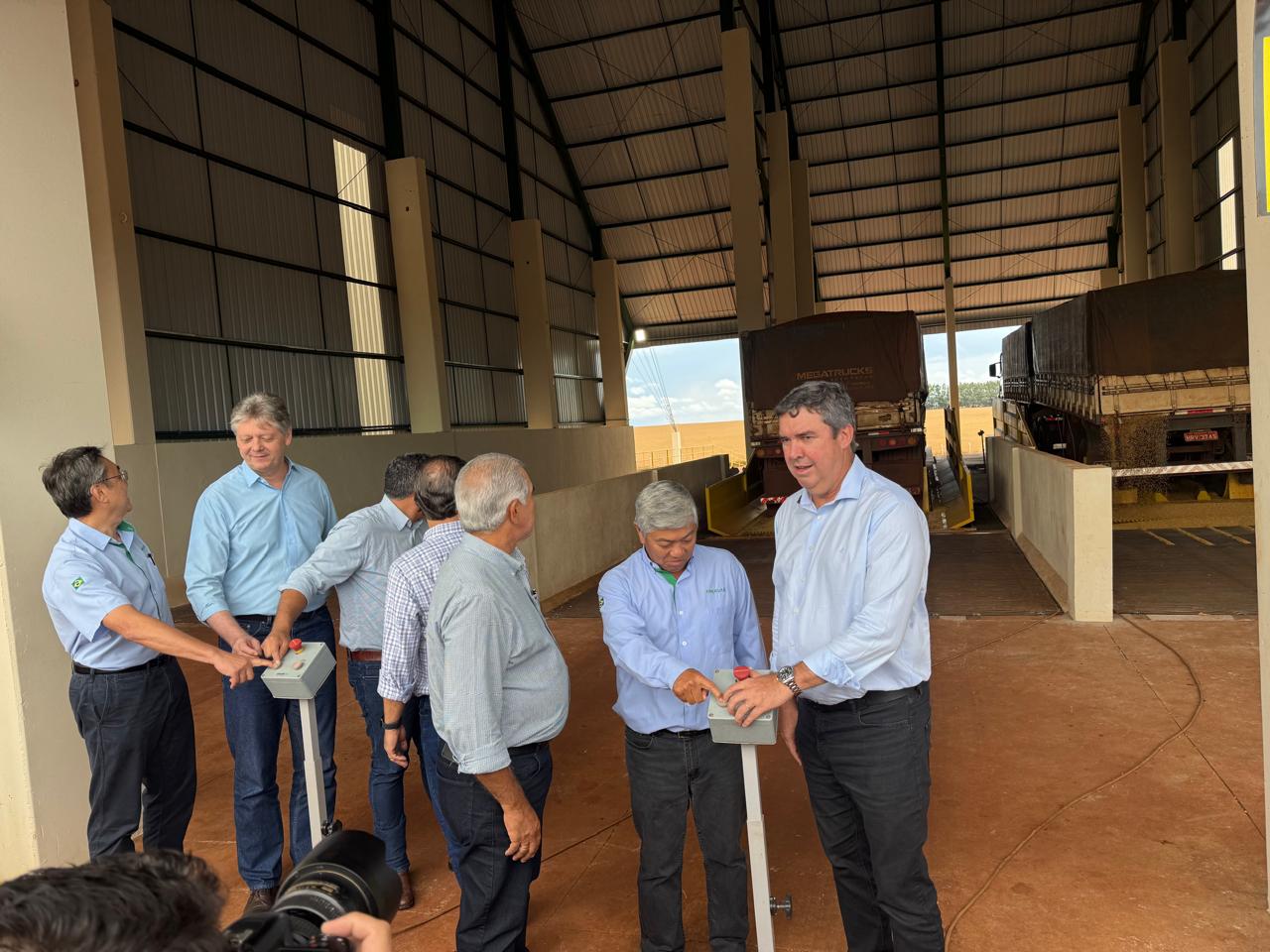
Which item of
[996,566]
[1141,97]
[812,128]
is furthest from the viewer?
[812,128]

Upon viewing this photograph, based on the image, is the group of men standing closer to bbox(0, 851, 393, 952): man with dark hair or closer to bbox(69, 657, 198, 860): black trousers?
bbox(69, 657, 198, 860): black trousers

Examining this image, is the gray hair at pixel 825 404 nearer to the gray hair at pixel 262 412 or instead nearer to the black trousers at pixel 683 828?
the black trousers at pixel 683 828

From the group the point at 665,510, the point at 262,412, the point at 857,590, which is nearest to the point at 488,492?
the point at 665,510

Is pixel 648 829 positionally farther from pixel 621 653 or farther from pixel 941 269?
pixel 941 269

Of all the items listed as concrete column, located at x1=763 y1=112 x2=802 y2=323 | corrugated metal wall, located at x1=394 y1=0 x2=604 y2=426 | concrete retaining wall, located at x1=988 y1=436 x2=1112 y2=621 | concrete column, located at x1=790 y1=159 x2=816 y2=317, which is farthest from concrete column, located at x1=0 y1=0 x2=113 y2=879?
concrete column, located at x1=790 y1=159 x2=816 y2=317

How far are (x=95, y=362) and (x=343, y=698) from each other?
3572 millimetres

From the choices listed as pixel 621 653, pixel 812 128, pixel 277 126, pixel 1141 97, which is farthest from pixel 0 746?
pixel 1141 97

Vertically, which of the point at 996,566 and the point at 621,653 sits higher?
the point at 621,653

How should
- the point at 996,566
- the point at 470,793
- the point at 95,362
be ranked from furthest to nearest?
the point at 996,566 < the point at 95,362 < the point at 470,793

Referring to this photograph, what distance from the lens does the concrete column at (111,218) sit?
1072 centimetres

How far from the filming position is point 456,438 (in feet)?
61.5

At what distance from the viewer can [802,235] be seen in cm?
2377

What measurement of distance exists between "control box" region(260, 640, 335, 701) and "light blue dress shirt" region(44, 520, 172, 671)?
72 cm

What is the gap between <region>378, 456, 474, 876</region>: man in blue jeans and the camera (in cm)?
324
